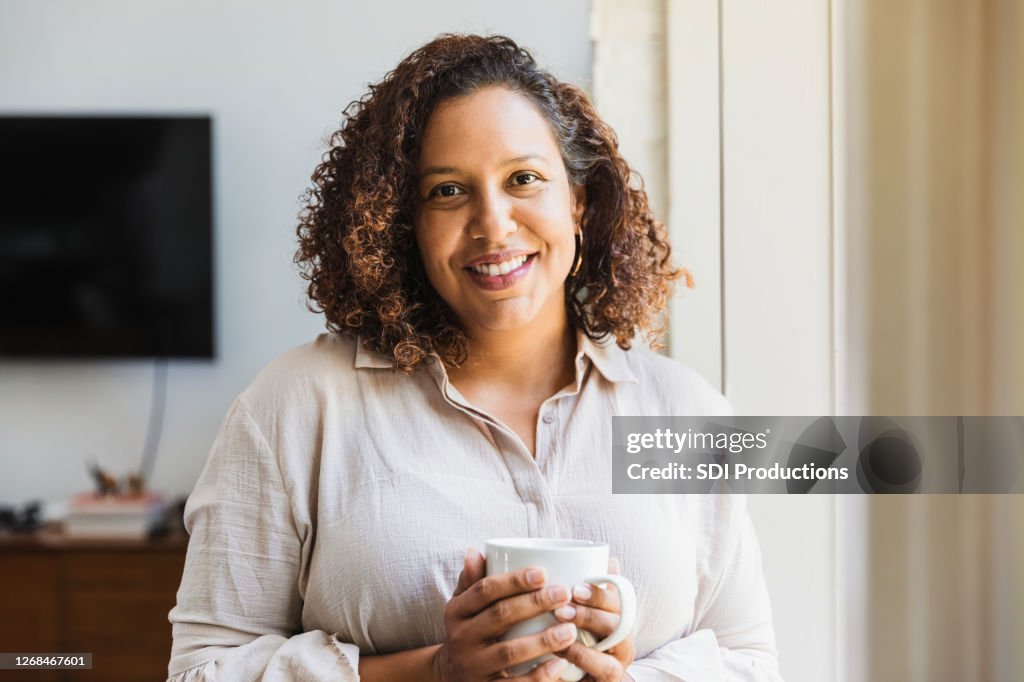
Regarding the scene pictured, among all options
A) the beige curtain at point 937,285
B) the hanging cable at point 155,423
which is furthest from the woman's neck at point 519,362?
the hanging cable at point 155,423

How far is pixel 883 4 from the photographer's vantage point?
90 cm

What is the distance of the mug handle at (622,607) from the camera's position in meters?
0.56

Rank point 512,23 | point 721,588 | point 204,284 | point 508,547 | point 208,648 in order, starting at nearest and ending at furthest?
point 508,547 → point 208,648 → point 721,588 → point 512,23 → point 204,284

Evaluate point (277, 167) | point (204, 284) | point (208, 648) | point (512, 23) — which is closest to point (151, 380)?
point (204, 284)

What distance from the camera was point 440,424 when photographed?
0.75 m

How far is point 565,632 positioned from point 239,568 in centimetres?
27

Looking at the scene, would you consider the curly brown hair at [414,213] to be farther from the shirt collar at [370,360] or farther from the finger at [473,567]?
the finger at [473,567]

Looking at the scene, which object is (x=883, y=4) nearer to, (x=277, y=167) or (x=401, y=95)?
(x=401, y=95)

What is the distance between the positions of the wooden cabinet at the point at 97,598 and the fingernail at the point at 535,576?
1.41 m

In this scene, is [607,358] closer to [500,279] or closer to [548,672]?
[500,279]

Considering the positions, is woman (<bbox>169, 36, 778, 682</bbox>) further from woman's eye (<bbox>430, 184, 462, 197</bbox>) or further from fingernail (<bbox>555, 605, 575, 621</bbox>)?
fingernail (<bbox>555, 605, 575, 621</bbox>)

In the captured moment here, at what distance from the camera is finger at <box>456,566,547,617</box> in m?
0.56

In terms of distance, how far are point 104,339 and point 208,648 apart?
1.49 m

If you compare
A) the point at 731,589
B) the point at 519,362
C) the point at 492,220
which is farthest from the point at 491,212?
the point at 731,589
